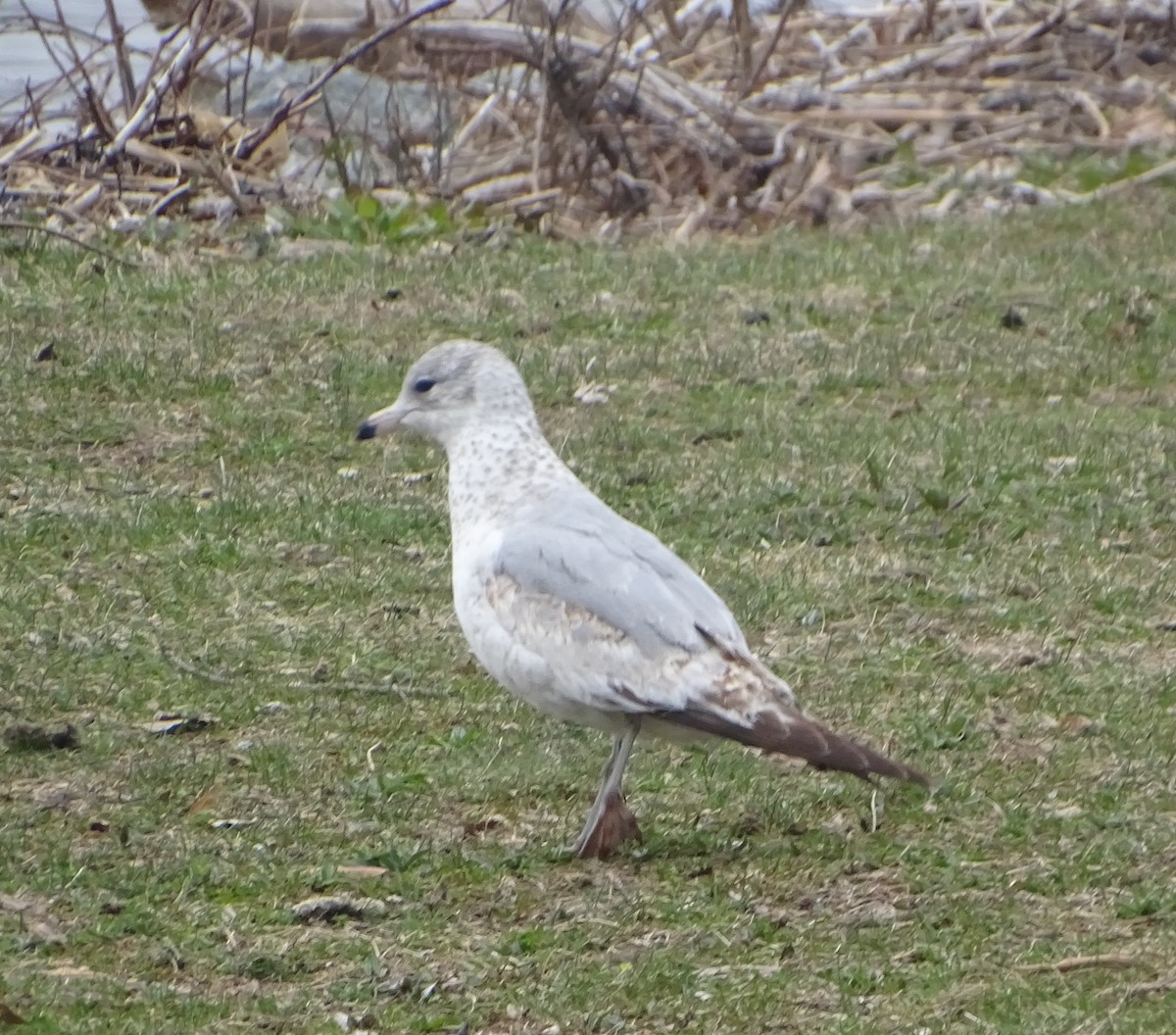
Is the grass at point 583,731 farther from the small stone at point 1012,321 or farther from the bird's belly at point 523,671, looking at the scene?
the bird's belly at point 523,671

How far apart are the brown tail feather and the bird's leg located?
0.25m

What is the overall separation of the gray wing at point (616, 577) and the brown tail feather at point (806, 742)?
7.4 inches

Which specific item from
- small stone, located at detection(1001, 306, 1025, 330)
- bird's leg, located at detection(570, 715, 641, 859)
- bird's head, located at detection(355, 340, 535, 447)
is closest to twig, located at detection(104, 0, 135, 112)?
small stone, located at detection(1001, 306, 1025, 330)

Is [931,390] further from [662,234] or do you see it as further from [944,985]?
[944,985]

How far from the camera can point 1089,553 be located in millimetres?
6527

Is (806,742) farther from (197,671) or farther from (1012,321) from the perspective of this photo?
(1012,321)

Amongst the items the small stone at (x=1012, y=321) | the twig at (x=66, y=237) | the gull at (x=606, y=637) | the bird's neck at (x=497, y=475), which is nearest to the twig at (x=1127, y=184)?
the small stone at (x=1012, y=321)

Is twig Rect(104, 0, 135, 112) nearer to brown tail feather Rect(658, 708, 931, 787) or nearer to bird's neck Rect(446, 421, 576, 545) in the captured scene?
A: bird's neck Rect(446, 421, 576, 545)

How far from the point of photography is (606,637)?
4.36 m

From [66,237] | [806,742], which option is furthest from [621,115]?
[806,742]

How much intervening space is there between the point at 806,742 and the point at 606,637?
19.5 inches

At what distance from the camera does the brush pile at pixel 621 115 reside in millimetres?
10281

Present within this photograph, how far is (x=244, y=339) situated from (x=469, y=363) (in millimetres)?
3278

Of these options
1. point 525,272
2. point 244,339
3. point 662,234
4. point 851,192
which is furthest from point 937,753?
point 851,192
